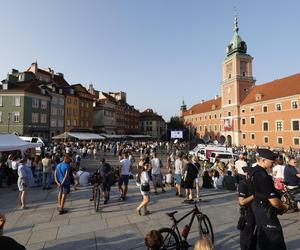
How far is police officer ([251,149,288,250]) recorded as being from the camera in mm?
3601

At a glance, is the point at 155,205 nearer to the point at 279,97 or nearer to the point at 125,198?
the point at 125,198

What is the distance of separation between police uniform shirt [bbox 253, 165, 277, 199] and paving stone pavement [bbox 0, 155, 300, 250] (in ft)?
9.02

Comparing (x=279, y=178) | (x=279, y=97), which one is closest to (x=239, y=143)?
(x=279, y=97)

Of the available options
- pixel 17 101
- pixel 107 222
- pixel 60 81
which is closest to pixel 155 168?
pixel 107 222

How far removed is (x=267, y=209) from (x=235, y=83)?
66934mm

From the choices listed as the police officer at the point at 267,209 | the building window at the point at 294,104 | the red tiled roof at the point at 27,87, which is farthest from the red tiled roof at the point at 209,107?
the police officer at the point at 267,209

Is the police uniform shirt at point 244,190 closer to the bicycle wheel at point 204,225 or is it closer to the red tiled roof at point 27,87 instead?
the bicycle wheel at point 204,225

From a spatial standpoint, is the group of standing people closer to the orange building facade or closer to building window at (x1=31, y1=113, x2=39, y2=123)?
the orange building facade

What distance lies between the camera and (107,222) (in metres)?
7.62

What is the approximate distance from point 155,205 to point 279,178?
464 centimetres

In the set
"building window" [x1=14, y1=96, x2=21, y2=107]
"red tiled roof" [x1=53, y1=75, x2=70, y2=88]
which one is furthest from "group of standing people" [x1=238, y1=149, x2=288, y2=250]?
"red tiled roof" [x1=53, y1=75, x2=70, y2=88]

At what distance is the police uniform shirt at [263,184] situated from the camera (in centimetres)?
361

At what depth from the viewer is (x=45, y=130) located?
2029 inches

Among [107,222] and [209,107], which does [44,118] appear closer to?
[107,222]
